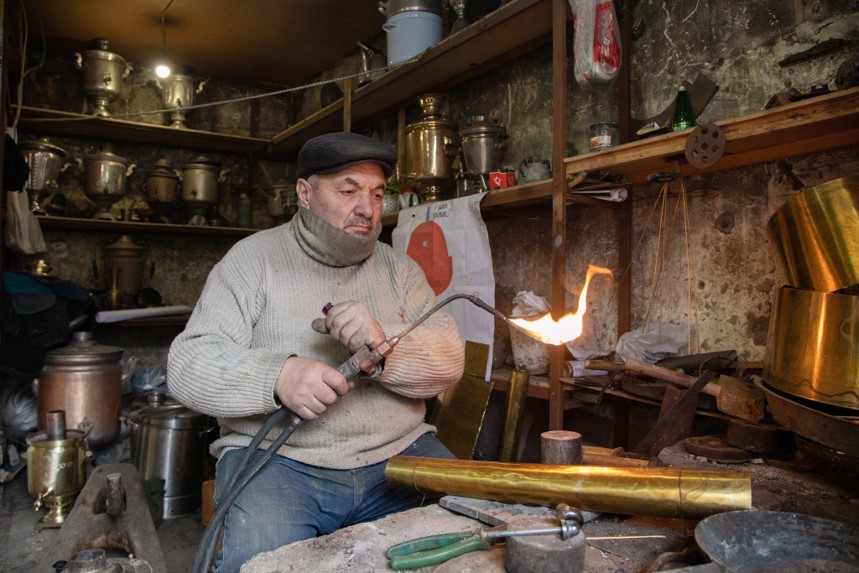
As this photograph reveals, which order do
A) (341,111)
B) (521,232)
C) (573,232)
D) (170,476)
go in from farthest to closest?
(341,111) → (170,476) → (521,232) → (573,232)

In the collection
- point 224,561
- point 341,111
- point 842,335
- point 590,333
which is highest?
point 341,111

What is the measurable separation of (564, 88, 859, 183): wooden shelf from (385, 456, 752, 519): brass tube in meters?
1.19

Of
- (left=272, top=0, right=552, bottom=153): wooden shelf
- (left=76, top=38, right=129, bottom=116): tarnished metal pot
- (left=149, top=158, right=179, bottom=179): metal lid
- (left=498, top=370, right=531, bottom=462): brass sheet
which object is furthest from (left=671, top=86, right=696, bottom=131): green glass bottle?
(left=76, top=38, right=129, bottom=116): tarnished metal pot

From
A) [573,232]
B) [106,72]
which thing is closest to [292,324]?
[573,232]

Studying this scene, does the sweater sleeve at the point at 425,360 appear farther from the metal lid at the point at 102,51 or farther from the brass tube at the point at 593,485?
the metal lid at the point at 102,51

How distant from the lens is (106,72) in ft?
17.1

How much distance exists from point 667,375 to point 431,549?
134cm

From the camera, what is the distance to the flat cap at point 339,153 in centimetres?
206

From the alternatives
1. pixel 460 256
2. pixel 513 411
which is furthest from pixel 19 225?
pixel 513 411

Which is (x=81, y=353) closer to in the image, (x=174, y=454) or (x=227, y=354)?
(x=174, y=454)

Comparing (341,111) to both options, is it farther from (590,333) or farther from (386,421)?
(386,421)

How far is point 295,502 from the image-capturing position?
5.69 ft

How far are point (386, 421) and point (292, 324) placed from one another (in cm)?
45

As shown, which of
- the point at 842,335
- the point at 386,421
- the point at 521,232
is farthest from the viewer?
the point at 521,232
